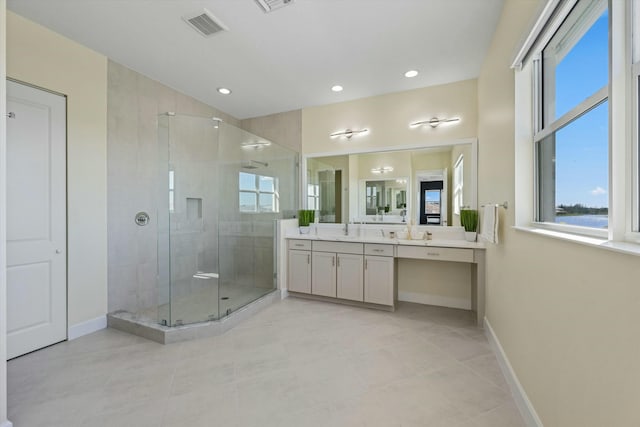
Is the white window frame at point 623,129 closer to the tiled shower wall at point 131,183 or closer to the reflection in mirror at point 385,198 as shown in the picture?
the reflection in mirror at point 385,198

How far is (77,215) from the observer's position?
2523 mm

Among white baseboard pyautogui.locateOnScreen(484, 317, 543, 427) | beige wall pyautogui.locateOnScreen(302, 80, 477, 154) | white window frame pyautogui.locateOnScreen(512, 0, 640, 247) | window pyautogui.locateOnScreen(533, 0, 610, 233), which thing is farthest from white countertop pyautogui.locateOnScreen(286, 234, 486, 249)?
white window frame pyautogui.locateOnScreen(512, 0, 640, 247)

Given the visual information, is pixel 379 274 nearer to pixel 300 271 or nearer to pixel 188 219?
pixel 300 271

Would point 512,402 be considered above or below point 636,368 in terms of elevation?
below

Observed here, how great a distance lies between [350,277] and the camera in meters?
3.34

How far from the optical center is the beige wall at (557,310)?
0.83 metres

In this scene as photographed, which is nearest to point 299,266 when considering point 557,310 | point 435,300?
point 435,300

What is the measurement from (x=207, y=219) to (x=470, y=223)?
309 cm

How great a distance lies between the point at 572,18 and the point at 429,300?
3.02 metres

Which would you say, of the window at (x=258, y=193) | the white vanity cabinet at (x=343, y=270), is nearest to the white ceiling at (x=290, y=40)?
the window at (x=258, y=193)

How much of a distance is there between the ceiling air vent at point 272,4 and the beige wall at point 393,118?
76.6 inches

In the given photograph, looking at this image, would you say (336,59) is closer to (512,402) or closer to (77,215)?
(77,215)

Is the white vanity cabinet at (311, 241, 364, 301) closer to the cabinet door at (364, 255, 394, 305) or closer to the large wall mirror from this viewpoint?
the cabinet door at (364, 255, 394, 305)

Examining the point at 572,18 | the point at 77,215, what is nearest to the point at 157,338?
the point at 77,215
